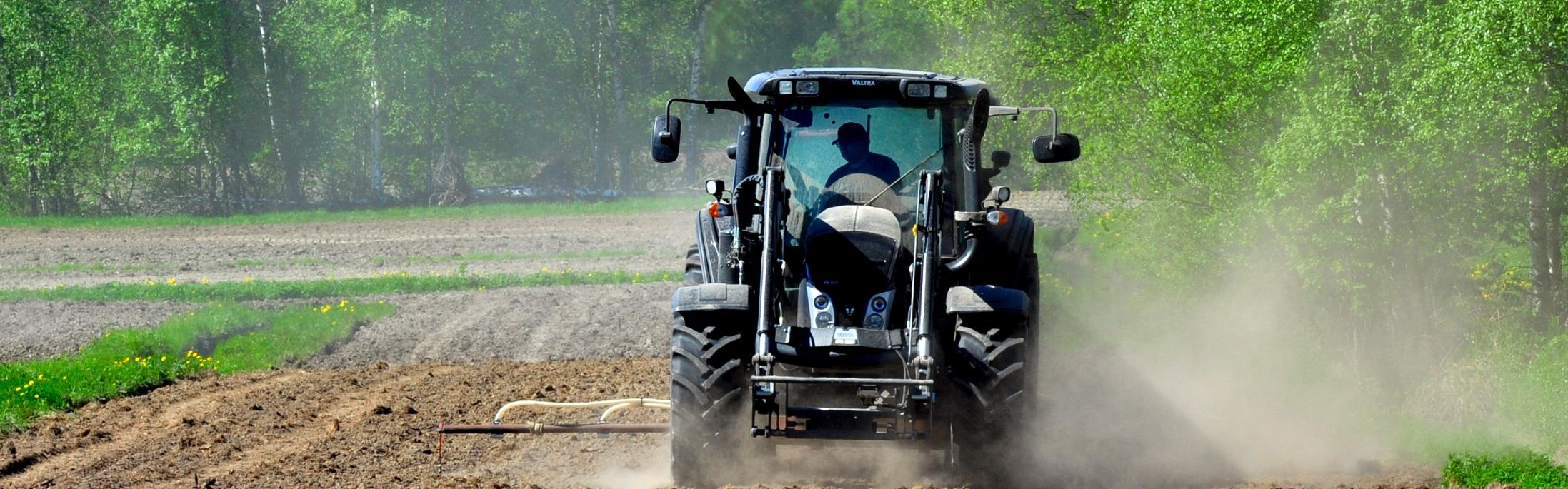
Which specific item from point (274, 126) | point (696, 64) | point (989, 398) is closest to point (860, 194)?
point (989, 398)

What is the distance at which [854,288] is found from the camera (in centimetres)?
903

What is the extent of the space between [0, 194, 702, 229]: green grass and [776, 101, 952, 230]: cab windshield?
29682 millimetres

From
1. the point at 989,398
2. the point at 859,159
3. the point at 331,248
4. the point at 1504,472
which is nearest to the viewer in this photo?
the point at 989,398

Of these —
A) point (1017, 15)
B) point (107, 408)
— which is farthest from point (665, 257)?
point (107, 408)

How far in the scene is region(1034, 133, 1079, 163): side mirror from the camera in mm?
9508

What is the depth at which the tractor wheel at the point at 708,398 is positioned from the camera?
28.1 ft

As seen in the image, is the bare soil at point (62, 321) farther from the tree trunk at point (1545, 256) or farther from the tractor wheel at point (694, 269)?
the tree trunk at point (1545, 256)

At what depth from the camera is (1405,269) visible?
14.5 metres

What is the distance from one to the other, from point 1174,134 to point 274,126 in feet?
112

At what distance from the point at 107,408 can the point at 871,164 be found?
7602 mm

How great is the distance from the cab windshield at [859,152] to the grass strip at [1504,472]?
3.81m

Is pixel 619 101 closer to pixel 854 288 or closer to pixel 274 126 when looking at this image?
pixel 274 126

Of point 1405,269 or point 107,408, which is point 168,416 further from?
point 1405,269

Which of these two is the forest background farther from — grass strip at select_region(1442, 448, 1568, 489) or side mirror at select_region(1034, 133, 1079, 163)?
side mirror at select_region(1034, 133, 1079, 163)
